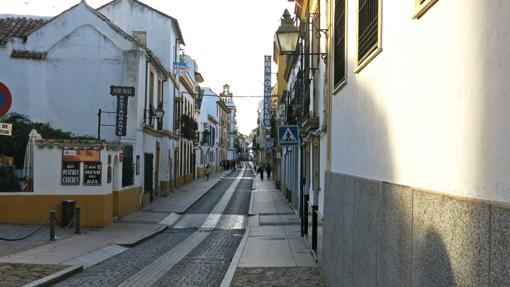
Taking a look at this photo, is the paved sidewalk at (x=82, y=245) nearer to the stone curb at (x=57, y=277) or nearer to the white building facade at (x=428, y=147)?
the stone curb at (x=57, y=277)

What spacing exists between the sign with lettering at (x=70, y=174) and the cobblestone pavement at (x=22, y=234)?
146 centimetres

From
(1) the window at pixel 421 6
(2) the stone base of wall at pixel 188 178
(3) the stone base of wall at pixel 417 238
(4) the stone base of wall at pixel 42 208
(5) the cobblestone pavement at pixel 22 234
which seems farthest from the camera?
(2) the stone base of wall at pixel 188 178

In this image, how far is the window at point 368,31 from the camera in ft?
18.0

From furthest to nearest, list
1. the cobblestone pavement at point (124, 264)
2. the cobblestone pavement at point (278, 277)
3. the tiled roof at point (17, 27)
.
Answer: the tiled roof at point (17, 27), the cobblestone pavement at point (124, 264), the cobblestone pavement at point (278, 277)

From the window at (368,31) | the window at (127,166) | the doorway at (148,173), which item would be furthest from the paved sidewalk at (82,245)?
the window at (368,31)

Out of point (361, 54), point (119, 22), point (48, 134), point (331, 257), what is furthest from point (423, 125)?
point (119, 22)

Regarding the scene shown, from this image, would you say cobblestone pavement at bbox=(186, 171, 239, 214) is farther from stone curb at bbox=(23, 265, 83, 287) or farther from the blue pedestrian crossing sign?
stone curb at bbox=(23, 265, 83, 287)

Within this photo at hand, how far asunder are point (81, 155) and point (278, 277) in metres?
9.60

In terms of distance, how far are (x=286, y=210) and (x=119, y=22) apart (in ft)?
49.0

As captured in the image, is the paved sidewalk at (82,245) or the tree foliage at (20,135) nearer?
the paved sidewalk at (82,245)

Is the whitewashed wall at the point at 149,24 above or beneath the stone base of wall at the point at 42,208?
above

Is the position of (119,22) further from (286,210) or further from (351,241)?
(351,241)

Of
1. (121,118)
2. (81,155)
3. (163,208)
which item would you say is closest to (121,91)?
(121,118)

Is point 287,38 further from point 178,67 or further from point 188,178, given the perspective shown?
point 188,178
